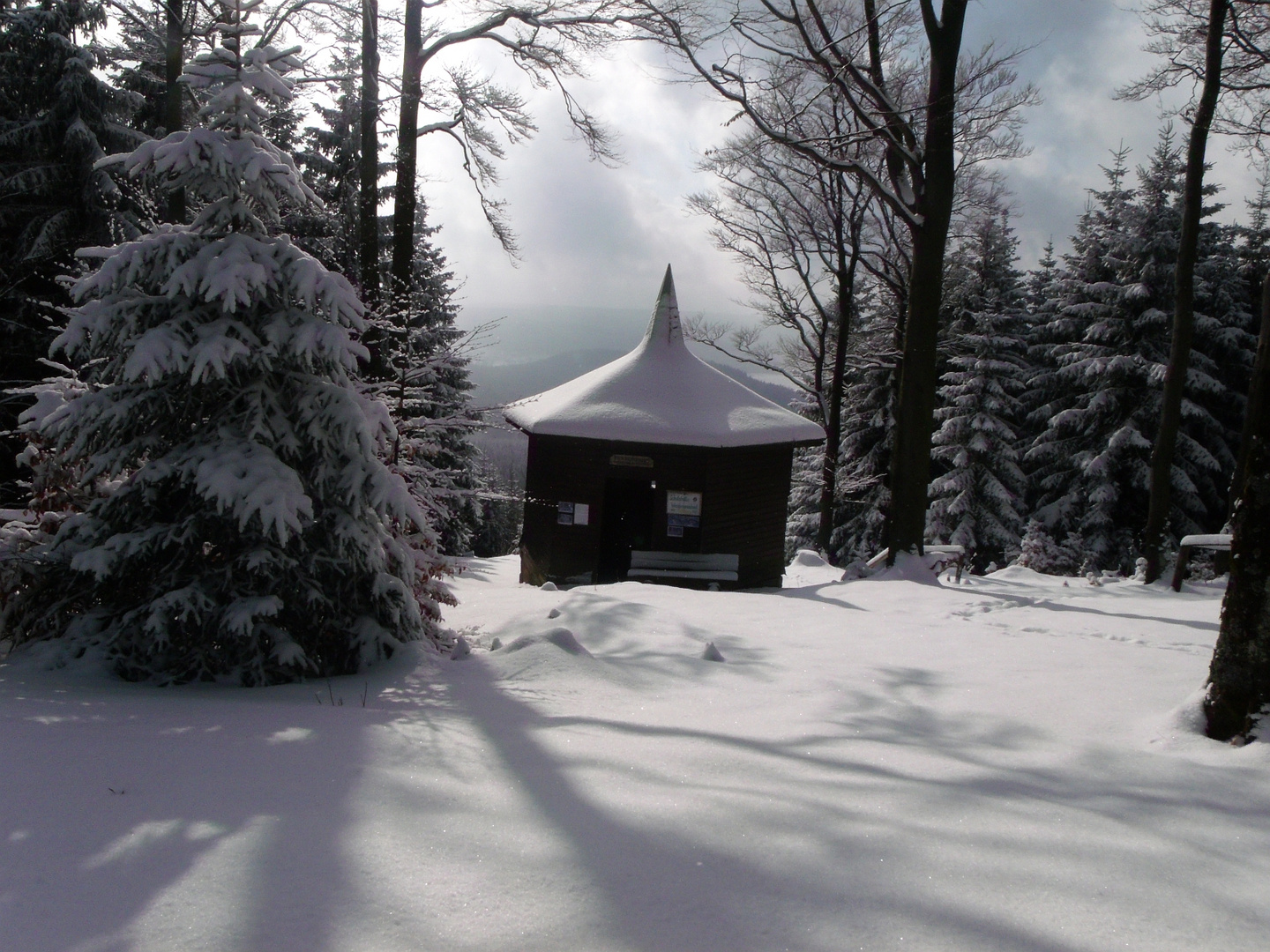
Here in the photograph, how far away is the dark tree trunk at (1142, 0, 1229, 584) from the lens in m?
11.9

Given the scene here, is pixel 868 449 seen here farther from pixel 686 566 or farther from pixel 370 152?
pixel 370 152

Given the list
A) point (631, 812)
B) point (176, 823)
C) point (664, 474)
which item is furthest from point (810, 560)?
point (176, 823)

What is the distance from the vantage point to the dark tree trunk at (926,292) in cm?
1215

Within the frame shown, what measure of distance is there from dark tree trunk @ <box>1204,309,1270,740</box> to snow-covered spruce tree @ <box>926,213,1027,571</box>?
77.9 ft

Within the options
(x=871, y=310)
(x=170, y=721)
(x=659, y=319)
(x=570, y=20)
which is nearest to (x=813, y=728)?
(x=170, y=721)

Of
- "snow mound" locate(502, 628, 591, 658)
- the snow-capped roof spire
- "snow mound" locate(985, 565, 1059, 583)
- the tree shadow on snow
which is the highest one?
the snow-capped roof spire

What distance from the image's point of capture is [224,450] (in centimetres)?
553

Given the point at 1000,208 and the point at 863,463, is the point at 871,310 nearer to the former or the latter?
the point at 863,463

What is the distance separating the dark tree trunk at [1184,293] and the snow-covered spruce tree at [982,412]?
14.0 metres

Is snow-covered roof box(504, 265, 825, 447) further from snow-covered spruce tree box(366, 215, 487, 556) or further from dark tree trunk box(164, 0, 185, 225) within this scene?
dark tree trunk box(164, 0, 185, 225)

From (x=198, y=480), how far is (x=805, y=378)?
1078 inches

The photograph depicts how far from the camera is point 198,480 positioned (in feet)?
17.4

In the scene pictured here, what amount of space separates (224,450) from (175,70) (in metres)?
11.5

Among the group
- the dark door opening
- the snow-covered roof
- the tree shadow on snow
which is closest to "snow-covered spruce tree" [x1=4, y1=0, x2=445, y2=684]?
the tree shadow on snow
